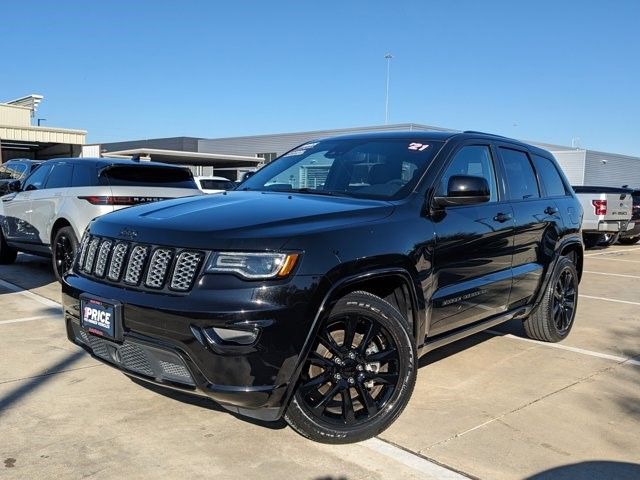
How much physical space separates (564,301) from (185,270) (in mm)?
4202

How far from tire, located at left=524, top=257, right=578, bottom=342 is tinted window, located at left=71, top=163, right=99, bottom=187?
5.39m

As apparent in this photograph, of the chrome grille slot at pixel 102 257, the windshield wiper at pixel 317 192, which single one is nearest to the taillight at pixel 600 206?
the windshield wiper at pixel 317 192

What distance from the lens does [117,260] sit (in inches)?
137

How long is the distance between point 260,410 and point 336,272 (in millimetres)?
804

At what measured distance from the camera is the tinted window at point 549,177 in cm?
570

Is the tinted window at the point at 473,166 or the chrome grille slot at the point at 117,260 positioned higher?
the tinted window at the point at 473,166

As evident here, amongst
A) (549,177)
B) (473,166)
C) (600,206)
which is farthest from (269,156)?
(473,166)

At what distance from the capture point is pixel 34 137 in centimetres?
3008

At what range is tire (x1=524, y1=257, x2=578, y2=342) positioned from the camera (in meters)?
5.62

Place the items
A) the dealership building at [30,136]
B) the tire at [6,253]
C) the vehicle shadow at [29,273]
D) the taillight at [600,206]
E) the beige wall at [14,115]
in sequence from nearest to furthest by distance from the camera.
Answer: the vehicle shadow at [29,273] < the tire at [6,253] < the taillight at [600,206] < the dealership building at [30,136] < the beige wall at [14,115]

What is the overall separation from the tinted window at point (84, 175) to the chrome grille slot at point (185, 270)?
5.03 m

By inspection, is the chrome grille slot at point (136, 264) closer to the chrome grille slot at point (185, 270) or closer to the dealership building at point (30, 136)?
the chrome grille slot at point (185, 270)

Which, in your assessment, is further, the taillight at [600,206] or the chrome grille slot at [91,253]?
the taillight at [600,206]

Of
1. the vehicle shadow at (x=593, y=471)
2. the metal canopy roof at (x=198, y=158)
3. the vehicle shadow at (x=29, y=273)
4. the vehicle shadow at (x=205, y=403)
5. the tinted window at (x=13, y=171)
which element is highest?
the metal canopy roof at (x=198, y=158)
